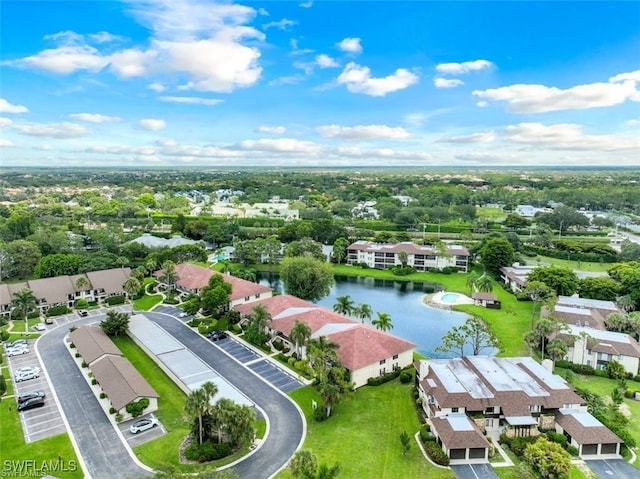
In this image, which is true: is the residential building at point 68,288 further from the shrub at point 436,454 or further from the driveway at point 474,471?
the driveway at point 474,471

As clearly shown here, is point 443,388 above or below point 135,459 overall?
above

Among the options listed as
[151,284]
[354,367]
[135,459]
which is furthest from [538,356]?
[151,284]

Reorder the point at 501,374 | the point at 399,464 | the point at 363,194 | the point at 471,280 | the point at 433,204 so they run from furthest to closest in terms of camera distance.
A: the point at 363,194 < the point at 433,204 < the point at 471,280 < the point at 501,374 < the point at 399,464

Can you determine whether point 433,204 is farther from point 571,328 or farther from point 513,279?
point 571,328

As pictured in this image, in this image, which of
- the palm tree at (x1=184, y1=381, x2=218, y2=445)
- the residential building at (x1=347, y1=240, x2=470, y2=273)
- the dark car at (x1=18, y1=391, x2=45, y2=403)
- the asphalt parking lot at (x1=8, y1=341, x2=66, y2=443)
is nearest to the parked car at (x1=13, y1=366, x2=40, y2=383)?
the asphalt parking lot at (x1=8, y1=341, x2=66, y2=443)

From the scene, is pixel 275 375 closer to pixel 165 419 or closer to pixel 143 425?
pixel 165 419

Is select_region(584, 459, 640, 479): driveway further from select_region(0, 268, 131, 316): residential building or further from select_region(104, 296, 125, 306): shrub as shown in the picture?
select_region(0, 268, 131, 316): residential building

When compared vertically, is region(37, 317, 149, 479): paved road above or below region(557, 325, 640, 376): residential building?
below
